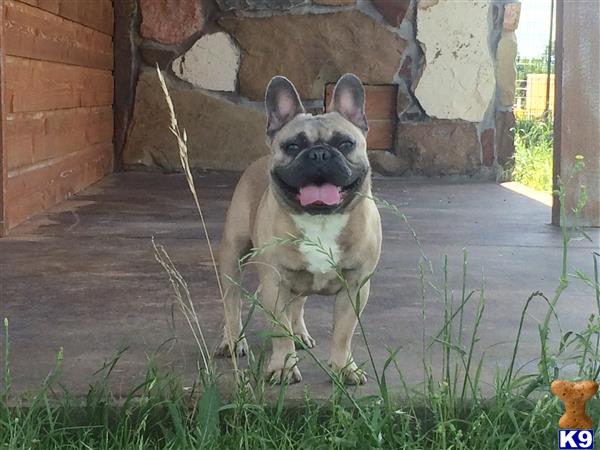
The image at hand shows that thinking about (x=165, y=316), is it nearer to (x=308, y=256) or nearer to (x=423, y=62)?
(x=308, y=256)

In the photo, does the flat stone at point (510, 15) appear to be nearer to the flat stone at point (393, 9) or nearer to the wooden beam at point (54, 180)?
the flat stone at point (393, 9)

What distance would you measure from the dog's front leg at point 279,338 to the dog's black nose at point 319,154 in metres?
0.32

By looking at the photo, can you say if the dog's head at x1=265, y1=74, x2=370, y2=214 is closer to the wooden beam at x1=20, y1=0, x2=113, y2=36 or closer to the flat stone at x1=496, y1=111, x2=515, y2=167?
the wooden beam at x1=20, y1=0, x2=113, y2=36

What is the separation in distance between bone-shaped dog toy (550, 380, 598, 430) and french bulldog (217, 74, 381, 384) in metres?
0.86

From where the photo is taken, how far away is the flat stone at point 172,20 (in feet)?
21.3

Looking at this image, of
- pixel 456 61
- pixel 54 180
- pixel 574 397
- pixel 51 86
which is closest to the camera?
pixel 574 397

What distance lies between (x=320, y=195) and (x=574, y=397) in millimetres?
1047

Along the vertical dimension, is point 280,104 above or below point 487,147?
above

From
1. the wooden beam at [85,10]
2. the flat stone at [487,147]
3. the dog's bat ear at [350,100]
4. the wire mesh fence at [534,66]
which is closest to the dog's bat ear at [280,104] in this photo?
the dog's bat ear at [350,100]

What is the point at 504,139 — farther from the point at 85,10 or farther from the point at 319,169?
the point at 319,169

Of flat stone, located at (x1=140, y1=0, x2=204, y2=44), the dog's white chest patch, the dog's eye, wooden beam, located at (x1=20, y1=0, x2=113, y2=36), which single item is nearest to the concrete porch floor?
the dog's white chest patch

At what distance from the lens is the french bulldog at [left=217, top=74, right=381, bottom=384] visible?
212 cm

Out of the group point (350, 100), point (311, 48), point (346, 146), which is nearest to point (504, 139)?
point (311, 48)

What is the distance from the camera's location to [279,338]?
2.12m
